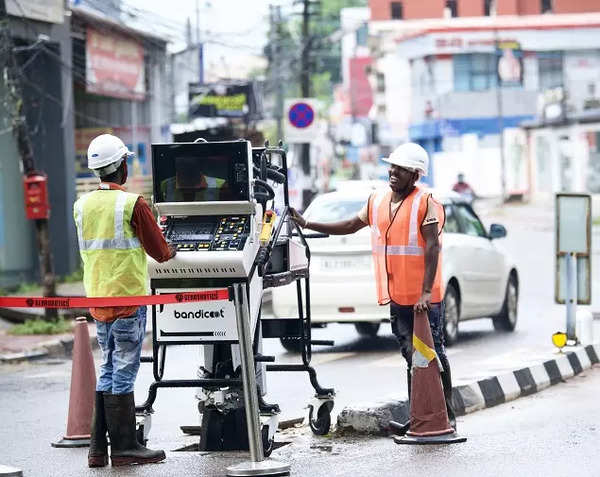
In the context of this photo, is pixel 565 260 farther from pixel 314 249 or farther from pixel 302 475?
pixel 302 475

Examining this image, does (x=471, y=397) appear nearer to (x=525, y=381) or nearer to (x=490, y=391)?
(x=490, y=391)

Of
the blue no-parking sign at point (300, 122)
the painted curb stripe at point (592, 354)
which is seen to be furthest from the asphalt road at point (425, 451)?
the blue no-parking sign at point (300, 122)

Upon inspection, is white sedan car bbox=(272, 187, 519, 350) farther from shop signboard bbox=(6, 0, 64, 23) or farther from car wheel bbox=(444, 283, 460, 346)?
shop signboard bbox=(6, 0, 64, 23)

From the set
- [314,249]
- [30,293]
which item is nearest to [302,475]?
[314,249]

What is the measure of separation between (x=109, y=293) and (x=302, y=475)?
154 centimetres

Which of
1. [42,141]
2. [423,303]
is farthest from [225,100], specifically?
[423,303]

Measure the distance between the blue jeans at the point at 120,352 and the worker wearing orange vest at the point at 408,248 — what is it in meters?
1.65

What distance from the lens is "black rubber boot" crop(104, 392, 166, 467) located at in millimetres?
8461

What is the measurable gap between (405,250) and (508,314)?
27.4 ft

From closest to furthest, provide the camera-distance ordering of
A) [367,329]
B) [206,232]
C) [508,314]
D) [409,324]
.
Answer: [206,232], [409,324], [367,329], [508,314]

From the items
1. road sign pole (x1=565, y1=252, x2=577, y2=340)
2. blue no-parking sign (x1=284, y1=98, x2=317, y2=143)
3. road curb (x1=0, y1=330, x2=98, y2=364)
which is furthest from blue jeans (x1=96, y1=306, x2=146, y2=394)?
blue no-parking sign (x1=284, y1=98, x2=317, y2=143)

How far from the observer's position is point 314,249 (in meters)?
15.2

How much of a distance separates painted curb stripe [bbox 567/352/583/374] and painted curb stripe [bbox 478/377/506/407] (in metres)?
1.62

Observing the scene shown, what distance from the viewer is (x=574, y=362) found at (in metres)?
12.6
